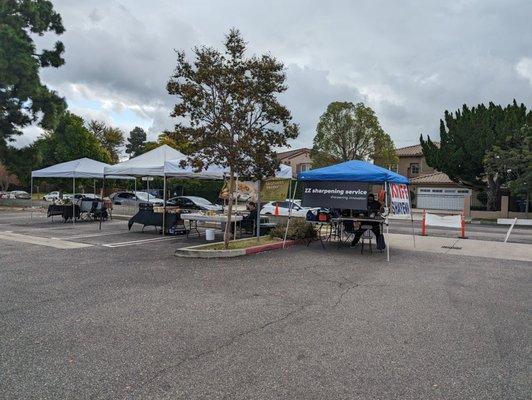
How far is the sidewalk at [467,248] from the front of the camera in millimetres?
11617

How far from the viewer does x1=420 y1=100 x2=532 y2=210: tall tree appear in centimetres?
3022

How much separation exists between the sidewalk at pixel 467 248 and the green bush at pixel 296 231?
243 centimetres

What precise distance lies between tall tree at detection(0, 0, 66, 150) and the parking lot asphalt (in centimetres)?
2160

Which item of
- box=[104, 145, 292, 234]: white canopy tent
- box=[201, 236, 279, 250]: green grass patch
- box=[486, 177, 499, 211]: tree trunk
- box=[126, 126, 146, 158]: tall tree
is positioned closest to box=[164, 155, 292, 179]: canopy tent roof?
box=[104, 145, 292, 234]: white canopy tent

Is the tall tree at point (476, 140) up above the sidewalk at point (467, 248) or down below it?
above

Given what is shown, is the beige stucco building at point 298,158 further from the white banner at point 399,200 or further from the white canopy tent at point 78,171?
the white banner at point 399,200

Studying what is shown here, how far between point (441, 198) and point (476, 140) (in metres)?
8.69

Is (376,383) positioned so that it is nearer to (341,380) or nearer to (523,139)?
(341,380)

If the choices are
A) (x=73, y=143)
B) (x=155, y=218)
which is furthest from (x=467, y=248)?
(x=73, y=143)

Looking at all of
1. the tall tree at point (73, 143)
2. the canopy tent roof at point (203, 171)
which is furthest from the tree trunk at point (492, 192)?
the tall tree at point (73, 143)

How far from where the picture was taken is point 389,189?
10.9 meters

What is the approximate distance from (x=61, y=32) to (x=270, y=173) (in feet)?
87.5

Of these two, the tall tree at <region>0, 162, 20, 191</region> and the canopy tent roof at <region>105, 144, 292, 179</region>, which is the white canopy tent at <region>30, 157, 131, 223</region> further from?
the tall tree at <region>0, 162, 20, 191</region>

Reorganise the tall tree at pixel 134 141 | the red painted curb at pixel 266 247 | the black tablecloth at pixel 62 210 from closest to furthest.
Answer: the red painted curb at pixel 266 247, the black tablecloth at pixel 62 210, the tall tree at pixel 134 141
